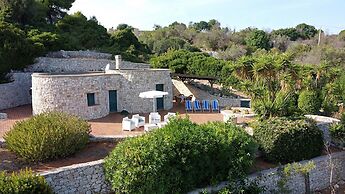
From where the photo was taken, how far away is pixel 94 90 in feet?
63.8

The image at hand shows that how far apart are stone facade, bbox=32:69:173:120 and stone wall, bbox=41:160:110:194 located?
8.31 meters

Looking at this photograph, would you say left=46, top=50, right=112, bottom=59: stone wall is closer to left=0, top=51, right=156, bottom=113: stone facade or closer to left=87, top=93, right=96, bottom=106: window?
left=0, top=51, right=156, bottom=113: stone facade

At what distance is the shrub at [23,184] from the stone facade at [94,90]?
31.1 feet

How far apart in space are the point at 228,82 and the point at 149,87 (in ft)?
33.4

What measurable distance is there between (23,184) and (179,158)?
4.66m

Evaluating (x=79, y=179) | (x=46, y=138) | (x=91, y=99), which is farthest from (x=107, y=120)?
(x=79, y=179)

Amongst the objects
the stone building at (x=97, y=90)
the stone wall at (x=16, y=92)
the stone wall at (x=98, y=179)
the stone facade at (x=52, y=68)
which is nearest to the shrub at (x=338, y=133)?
the stone wall at (x=98, y=179)

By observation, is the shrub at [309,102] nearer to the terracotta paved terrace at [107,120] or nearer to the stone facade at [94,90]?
the terracotta paved terrace at [107,120]

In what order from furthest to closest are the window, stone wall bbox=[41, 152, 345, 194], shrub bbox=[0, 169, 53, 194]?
1. the window
2. stone wall bbox=[41, 152, 345, 194]
3. shrub bbox=[0, 169, 53, 194]

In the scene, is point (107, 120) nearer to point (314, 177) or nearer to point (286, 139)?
point (286, 139)

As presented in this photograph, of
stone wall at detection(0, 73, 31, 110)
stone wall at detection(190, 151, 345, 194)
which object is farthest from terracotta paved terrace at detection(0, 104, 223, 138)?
stone wall at detection(190, 151, 345, 194)

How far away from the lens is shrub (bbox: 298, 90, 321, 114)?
2075 centimetres

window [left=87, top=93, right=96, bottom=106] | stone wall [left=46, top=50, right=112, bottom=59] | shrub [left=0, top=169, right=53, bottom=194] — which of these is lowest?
shrub [left=0, top=169, right=53, bottom=194]

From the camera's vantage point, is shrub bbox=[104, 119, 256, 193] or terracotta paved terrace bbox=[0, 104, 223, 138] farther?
terracotta paved terrace bbox=[0, 104, 223, 138]
